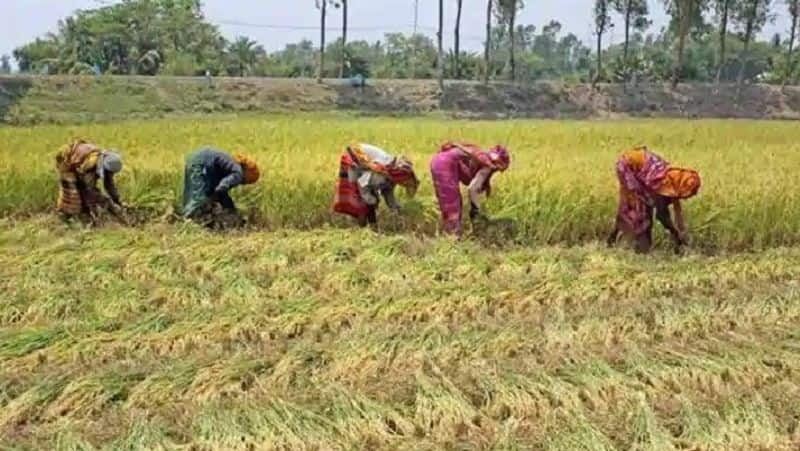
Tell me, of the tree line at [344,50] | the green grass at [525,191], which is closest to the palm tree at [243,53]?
the tree line at [344,50]

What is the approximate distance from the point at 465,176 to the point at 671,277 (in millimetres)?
2215

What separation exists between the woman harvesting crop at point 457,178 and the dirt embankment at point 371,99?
66.1ft

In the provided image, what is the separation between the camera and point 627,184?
23.4 feet

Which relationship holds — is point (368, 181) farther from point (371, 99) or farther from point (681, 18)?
point (681, 18)

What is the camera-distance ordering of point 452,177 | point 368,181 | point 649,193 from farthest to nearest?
point 368,181 < point 452,177 < point 649,193

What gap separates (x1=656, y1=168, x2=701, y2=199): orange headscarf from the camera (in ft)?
21.9

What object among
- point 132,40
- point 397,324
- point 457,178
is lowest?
point 397,324

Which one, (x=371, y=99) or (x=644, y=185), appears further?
(x=371, y=99)

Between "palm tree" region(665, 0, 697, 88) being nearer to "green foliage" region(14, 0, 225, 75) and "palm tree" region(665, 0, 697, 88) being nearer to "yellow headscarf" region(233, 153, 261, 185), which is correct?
"green foliage" region(14, 0, 225, 75)

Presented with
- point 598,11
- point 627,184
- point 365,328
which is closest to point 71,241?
point 365,328

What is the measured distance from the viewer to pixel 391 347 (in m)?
4.56

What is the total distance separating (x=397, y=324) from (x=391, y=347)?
667 millimetres

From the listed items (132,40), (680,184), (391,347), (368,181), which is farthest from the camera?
(132,40)

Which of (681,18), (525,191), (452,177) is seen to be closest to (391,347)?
(452,177)
